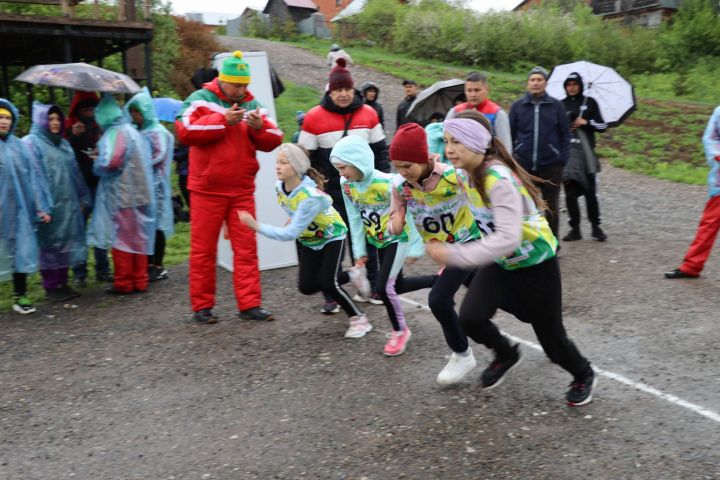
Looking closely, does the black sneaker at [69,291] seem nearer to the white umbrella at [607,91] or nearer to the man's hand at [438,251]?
the man's hand at [438,251]

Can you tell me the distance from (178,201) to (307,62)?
63.5 feet

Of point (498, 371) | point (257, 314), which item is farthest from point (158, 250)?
point (498, 371)

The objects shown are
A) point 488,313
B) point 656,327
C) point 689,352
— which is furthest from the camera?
point 656,327

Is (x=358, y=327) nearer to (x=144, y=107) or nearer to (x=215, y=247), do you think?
(x=215, y=247)

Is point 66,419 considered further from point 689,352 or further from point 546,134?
point 546,134

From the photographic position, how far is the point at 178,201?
10562mm

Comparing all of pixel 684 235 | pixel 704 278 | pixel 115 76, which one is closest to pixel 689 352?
pixel 704 278

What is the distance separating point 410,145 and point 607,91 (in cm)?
552

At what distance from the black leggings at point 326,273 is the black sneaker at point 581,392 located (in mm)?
A: 2064

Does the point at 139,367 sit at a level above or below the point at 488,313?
below

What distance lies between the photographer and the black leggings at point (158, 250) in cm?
795

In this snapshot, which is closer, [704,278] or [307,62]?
[704,278]

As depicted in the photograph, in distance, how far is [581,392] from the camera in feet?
14.0

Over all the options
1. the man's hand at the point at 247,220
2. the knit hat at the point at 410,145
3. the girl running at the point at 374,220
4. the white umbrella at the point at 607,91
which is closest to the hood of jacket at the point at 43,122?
the man's hand at the point at 247,220
